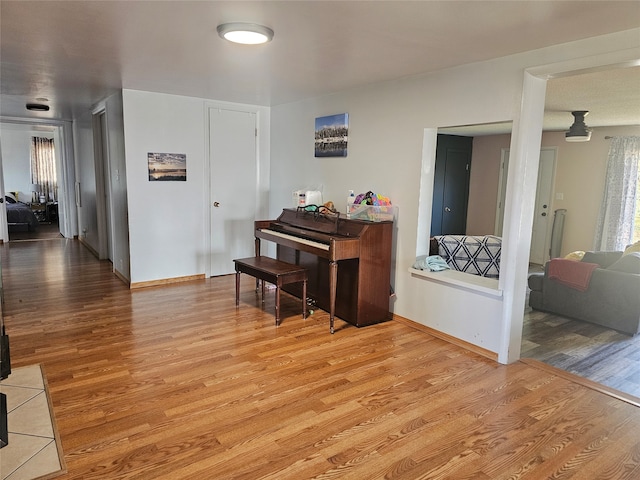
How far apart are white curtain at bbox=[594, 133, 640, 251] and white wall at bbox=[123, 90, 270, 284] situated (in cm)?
540

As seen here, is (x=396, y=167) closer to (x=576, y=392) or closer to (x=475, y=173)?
(x=576, y=392)

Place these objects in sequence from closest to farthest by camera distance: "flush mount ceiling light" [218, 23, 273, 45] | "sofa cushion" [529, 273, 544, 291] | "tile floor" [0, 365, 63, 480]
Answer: "tile floor" [0, 365, 63, 480] < "flush mount ceiling light" [218, 23, 273, 45] < "sofa cushion" [529, 273, 544, 291]

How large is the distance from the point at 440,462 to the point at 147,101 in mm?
4388

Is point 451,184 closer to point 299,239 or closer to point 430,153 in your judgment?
point 430,153

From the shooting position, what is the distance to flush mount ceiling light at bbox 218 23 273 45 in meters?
2.43

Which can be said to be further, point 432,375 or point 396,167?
point 396,167

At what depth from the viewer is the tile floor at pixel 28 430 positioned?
1.89 meters

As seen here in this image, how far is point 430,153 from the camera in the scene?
3.63m

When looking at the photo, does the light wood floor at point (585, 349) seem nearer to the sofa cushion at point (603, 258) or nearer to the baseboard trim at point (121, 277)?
the sofa cushion at point (603, 258)

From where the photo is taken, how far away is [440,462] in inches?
79.0

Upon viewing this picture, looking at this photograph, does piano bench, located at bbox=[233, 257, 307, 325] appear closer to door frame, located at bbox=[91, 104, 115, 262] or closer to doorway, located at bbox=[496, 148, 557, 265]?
door frame, located at bbox=[91, 104, 115, 262]

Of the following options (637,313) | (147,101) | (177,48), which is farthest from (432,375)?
(147,101)

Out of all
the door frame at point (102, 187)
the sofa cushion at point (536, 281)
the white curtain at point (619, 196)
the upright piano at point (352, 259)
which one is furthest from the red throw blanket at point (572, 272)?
the door frame at point (102, 187)

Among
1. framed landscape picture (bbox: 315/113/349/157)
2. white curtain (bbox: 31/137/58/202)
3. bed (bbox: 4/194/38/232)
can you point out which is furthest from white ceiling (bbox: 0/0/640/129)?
white curtain (bbox: 31/137/58/202)
